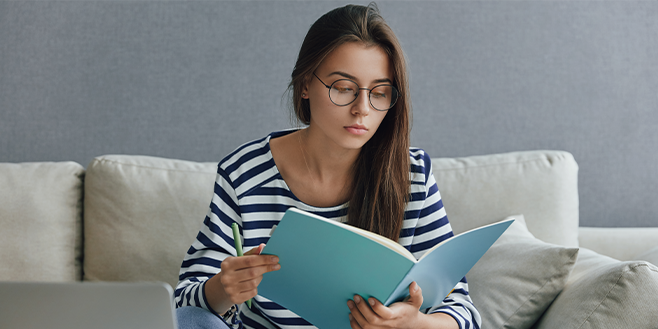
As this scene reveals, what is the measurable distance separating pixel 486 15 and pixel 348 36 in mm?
1121

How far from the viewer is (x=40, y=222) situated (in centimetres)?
145

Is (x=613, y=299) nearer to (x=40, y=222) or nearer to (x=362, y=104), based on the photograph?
(x=362, y=104)

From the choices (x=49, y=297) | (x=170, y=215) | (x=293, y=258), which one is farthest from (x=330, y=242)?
(x=170, y=215)

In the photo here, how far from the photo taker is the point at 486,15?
6.14 ft

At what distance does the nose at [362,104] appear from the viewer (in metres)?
0.95

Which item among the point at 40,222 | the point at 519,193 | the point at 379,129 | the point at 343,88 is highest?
the point at 343,88

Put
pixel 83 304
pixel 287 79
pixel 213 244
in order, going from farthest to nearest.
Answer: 1. pixel 287 79
2. pixel 213 244
3. pixel 83 304

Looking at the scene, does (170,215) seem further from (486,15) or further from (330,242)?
(486,15)

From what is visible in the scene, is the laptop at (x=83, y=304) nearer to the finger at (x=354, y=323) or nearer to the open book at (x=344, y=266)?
the open book at (x=344, y=266)

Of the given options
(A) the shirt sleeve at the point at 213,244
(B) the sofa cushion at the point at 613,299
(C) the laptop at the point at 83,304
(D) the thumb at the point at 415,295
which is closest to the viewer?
(C) the laptop at the point at 83,304

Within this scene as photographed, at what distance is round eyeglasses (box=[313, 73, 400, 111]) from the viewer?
95cm

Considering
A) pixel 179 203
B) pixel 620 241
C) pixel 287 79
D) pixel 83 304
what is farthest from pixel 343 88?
pixel 620 241

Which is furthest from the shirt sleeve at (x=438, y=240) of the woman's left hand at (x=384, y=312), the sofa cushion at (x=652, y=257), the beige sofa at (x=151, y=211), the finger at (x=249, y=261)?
the sofa cushion at (x=652, y=257)

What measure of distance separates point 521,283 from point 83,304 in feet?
3.29
